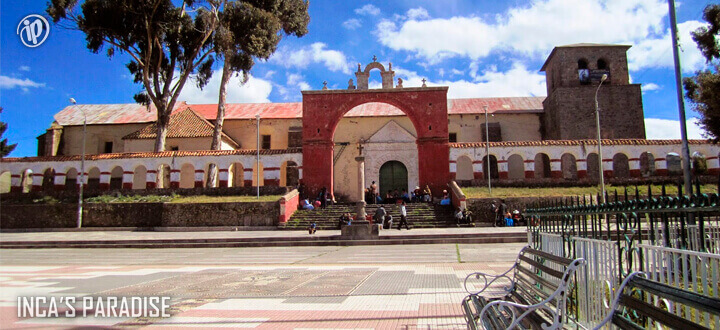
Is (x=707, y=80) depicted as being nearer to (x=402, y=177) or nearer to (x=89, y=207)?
(x=402, y=177)

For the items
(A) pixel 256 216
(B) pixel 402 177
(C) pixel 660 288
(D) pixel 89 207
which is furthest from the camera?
(B) pixel 402 177

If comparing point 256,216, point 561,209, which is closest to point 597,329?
point 561,209

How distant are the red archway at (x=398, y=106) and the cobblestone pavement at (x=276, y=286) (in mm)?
14716

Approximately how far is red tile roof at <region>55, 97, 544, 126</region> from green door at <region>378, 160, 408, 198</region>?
5.41 m

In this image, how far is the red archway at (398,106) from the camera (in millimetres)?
27953

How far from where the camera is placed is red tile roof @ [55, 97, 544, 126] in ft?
122

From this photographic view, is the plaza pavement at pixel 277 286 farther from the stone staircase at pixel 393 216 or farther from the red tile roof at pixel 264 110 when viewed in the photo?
the red tile roof at pixel 264 110

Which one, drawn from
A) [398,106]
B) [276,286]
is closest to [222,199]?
[398,106]

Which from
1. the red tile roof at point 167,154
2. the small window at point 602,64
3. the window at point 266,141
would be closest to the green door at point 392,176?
the red tile roof at point 167,154

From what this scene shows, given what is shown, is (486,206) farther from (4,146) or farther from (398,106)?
(4,146)

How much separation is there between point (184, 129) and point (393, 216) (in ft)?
64.3

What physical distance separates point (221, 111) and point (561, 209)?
92.6 feet

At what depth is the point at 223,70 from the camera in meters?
30.5

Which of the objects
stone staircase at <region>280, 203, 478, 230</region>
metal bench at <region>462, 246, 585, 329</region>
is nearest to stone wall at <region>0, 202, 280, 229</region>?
stone staircase at <region>280, 203, 478, 230</region>
